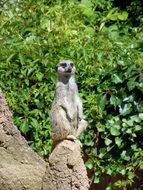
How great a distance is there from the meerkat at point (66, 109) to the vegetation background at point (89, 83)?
136 centimetres

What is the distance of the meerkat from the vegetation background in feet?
4.47

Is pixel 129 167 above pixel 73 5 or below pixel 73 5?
below

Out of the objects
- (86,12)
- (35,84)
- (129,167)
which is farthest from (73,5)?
(129,167)

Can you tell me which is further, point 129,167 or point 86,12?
point 86,12

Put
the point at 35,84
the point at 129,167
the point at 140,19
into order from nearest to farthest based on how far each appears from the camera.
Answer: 1. the point at 129,167
2. the point at 35,84
3. the point at 140,19

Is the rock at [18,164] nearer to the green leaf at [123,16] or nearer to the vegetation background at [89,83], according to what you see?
the vegetation background at [89,83]

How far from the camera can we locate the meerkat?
19.7 ft

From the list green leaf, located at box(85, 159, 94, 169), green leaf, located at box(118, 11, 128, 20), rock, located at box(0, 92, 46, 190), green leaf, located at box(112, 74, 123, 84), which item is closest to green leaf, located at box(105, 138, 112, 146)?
green leaf, located at box(85, 159, 94, 169)

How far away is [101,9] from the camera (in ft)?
31.7

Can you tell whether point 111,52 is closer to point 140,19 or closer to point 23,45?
point 23,45

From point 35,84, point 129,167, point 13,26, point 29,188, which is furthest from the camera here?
point 13,26

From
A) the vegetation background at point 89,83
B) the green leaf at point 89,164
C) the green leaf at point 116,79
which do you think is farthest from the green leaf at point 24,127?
the green leaf at point 116,79

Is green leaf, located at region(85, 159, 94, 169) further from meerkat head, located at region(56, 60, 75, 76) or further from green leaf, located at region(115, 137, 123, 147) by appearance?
meerkat head, located at region(56, 60, 75, 76)

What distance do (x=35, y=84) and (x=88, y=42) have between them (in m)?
0.82
